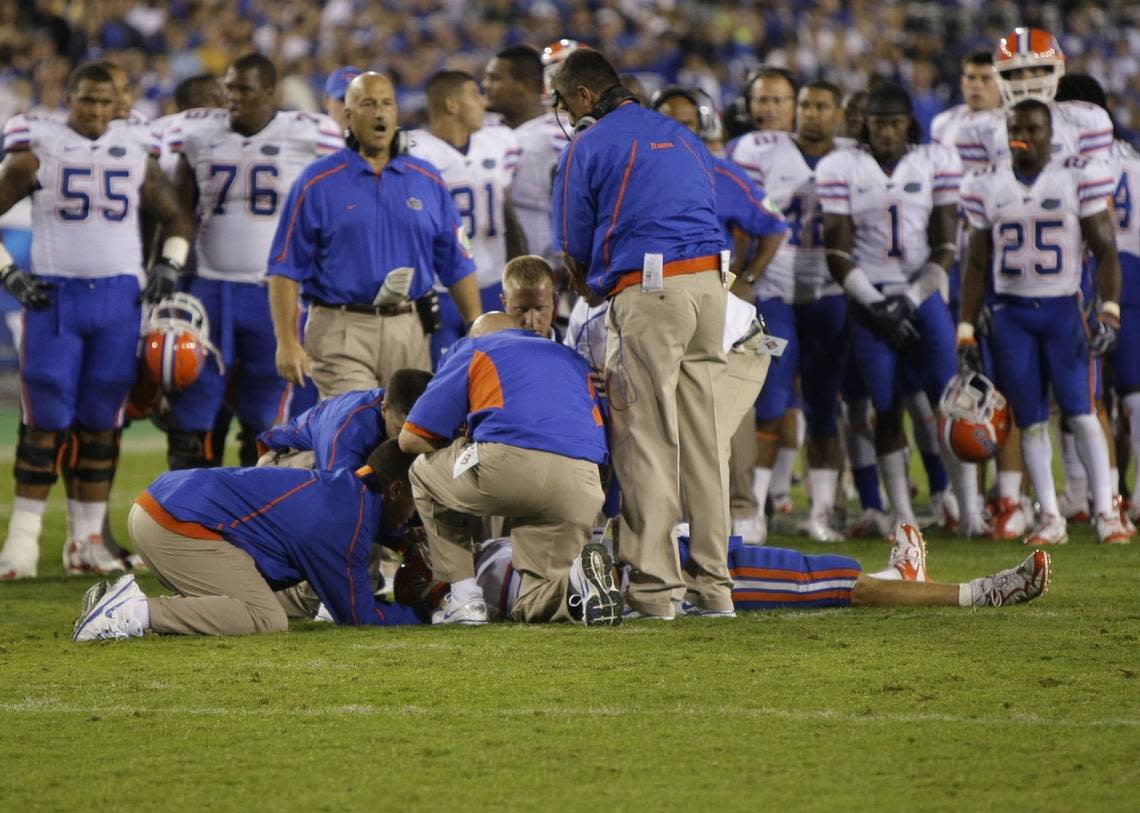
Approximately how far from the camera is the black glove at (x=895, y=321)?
28.3 ft

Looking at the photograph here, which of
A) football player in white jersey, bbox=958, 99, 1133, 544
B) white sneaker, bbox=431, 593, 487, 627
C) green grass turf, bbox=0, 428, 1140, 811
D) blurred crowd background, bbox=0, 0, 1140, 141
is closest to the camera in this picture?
green grass turf, bbox=0, 428, 1140, 811

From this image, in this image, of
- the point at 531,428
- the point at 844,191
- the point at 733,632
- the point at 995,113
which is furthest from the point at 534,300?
the point at 995,113

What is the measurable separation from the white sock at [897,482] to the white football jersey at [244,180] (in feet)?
10.5

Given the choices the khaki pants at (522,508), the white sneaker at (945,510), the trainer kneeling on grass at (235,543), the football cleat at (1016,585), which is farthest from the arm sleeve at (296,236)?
the white sneaker at (945,510)

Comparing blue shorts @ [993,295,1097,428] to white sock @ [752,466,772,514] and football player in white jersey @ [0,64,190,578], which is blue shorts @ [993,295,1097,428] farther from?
football player in white jersey @ [0,64,190,578]

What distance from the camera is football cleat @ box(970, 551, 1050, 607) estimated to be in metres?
6.11

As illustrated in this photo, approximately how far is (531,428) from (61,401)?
3.05m

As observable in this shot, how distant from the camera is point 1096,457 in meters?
8.42

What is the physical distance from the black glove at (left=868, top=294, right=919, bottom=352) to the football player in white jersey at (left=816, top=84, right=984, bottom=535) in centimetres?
4

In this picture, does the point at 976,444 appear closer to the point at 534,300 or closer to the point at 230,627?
the point at 534,300

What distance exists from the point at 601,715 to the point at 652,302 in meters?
1.84

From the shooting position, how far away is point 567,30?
22.5m

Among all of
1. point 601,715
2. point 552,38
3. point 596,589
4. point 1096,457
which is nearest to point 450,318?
point 596,589

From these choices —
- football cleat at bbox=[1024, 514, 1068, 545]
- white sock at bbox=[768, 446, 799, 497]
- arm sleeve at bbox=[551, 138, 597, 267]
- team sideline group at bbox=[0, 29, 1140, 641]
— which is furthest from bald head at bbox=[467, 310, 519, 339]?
white sock at bbox=[768, 446, 799, 497]
